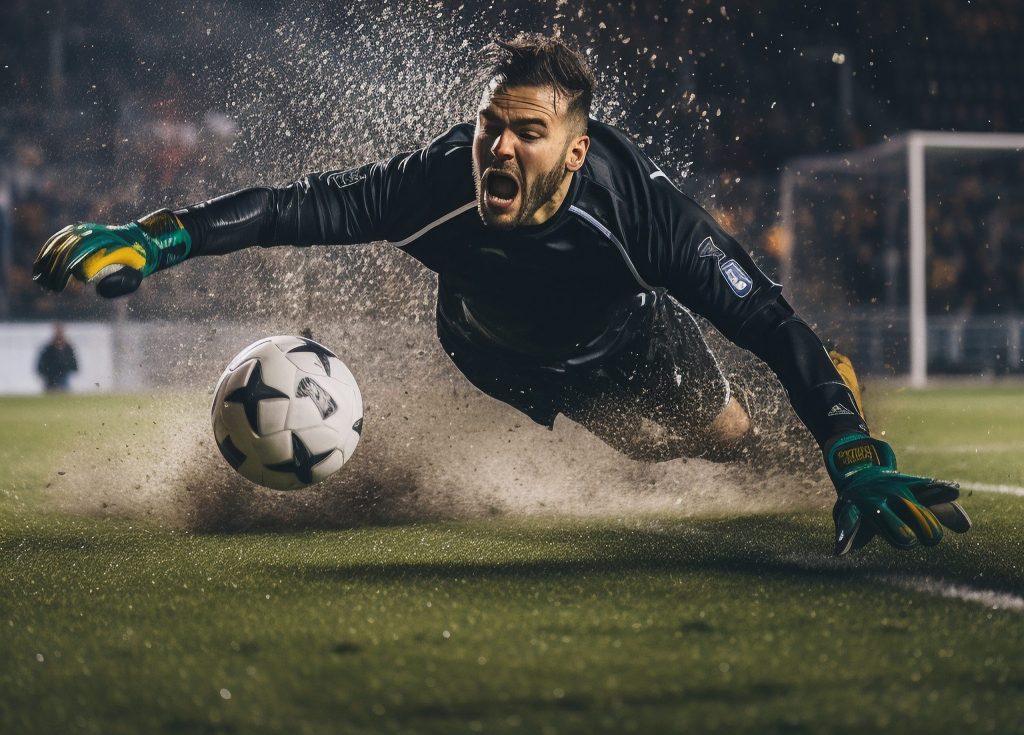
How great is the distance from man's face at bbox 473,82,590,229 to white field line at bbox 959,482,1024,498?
2965mm

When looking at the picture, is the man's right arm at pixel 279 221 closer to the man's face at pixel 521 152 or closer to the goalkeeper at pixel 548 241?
the goalkeeper at pixel 548 241

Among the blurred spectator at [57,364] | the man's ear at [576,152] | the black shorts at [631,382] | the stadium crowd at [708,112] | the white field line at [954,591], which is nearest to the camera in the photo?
the white field line at [954,591]

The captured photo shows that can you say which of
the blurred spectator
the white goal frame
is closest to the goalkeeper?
the white goal frame

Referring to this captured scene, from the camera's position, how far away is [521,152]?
3447 mm

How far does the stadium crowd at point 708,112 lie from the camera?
59.1 ft

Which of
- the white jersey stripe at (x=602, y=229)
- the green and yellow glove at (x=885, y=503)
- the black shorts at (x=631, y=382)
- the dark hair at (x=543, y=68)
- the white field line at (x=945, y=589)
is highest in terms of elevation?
the dark hair at (x=543, y=68)

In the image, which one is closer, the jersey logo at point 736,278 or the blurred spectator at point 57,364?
the jersey logo at point 736,278

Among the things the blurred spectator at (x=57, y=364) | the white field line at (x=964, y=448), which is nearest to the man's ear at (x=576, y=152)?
the white field line at (x=964, y=448)

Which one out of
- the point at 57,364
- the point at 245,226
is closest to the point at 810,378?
the point at 245,226

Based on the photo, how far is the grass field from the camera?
6.32 ft

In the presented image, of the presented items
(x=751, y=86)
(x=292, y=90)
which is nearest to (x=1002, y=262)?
(x=751, y=86)

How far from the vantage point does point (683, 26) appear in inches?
704

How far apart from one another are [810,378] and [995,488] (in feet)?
8.92

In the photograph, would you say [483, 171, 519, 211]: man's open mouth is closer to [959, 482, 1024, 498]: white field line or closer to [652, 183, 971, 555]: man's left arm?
[652, 183, 971, 555]: man's left arm
